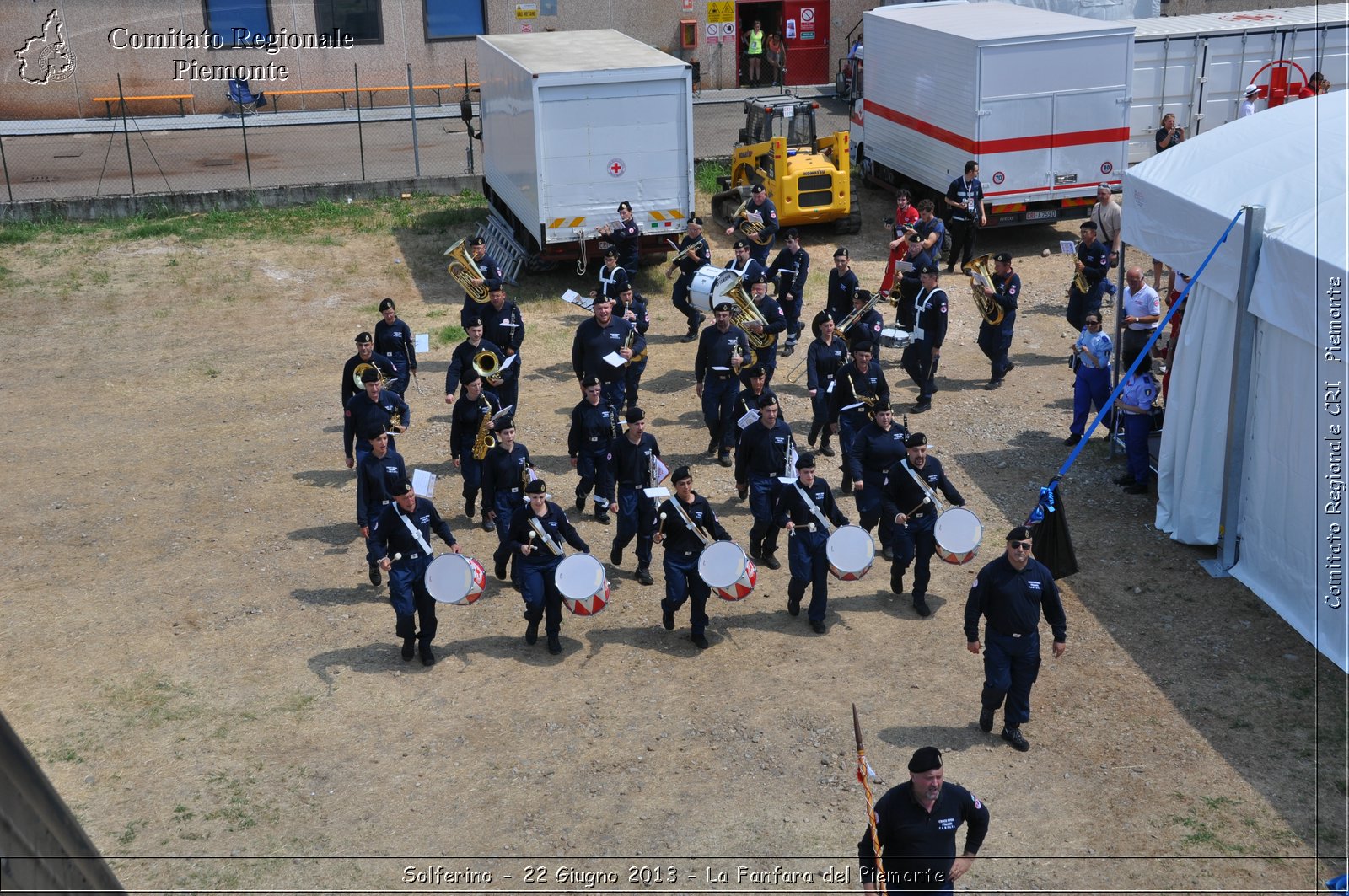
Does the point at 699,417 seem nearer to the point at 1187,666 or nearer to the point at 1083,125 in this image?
the point at 1187,666

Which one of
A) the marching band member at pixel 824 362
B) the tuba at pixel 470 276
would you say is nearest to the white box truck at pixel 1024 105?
the marching band member at pixel 824 362

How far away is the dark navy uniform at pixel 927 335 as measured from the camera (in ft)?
50.9

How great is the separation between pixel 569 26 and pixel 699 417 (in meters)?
18.5

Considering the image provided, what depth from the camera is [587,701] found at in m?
10.1

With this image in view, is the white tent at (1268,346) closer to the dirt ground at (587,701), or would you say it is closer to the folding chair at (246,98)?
the dirt ground at (587,701)

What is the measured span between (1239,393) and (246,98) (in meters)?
25.3

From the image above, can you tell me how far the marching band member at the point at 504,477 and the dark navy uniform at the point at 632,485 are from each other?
2.90 ft

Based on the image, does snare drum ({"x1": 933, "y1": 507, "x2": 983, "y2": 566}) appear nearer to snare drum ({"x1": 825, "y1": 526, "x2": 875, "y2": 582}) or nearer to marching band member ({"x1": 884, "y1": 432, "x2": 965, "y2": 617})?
marching band member ({"x1": 884, "y1": 432, "x2": 965, "y2": 617})

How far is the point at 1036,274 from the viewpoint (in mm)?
20828

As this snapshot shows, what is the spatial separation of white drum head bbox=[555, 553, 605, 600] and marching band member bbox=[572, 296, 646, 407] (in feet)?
14.4

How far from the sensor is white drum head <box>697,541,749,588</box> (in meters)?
10.3

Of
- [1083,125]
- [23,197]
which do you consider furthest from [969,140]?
[23,197]

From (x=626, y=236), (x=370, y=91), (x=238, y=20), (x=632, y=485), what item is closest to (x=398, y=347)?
(x=632, y=485)

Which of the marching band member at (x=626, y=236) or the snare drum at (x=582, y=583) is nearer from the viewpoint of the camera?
the snare drum at (x=582, y=583)
